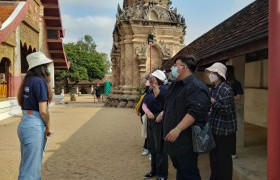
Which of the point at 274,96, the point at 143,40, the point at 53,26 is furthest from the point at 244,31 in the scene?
the point at 53,26

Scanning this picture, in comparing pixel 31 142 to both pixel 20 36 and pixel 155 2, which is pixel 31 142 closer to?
pixel 20 36

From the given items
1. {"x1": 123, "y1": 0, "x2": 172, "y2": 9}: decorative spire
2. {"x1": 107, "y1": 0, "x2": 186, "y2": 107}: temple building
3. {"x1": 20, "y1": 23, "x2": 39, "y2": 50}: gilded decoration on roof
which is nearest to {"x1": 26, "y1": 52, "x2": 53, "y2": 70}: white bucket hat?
{"x1": 20, "y1": 23, "x2": 39, "y2": 50}: gilded decoration on roof

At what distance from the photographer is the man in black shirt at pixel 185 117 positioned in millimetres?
3438

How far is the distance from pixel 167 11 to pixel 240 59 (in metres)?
14.4

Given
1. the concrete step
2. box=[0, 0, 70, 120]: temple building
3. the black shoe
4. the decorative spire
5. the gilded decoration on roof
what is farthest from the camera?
the decorative spire

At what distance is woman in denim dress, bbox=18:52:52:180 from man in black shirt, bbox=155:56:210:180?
1328 mm

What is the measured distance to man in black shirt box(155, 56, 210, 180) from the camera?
3.44 meters

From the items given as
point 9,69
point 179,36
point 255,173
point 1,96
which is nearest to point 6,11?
point 9,69

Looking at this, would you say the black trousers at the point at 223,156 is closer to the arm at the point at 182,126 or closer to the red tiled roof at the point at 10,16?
the arm at the point at 182,126

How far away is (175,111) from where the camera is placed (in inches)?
141

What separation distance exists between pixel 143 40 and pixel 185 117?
16851 mm

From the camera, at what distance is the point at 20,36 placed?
16.4 m

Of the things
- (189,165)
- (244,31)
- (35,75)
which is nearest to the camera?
(189,165)

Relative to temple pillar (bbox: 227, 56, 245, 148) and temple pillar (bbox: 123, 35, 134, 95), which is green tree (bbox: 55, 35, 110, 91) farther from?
temple pillar (bbox: 227, 56, 245, 148)
